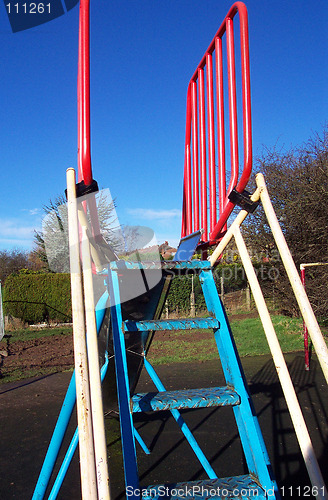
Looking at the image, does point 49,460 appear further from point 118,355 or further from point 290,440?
point 290,440

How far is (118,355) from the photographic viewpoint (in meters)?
1.73

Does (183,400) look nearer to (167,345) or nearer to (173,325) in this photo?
(173,325)

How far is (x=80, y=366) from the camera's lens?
1306mm

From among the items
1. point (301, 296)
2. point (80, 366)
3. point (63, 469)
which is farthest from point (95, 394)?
point (63, 469)

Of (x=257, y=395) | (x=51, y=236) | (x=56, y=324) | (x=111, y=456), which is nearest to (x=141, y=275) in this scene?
(x=51, y=236)

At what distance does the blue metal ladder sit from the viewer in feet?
4.84

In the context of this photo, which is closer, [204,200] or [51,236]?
[51,236]

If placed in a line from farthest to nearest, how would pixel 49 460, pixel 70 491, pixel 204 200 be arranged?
pixel 70 491 < pixel 204 200 < pixel 49 460

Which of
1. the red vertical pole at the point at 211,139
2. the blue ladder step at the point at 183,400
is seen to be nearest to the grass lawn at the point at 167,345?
the red vertical pole at the point at 211,139

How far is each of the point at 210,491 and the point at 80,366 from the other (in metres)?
0.72

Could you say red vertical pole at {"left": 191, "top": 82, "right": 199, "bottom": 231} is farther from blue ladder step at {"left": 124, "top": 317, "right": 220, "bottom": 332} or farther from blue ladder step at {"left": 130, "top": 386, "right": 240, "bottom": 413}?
blue ladder step at {"left": 130, "top": 386, "right": 240, "bottom": 413}

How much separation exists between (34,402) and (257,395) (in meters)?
2.98

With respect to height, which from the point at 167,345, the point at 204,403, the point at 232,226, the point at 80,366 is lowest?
the point at 167,345

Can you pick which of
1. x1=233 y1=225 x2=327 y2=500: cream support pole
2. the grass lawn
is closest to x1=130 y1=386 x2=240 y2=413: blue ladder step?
x1=233 y1=225 x2=327 y2=500: cream support pole
